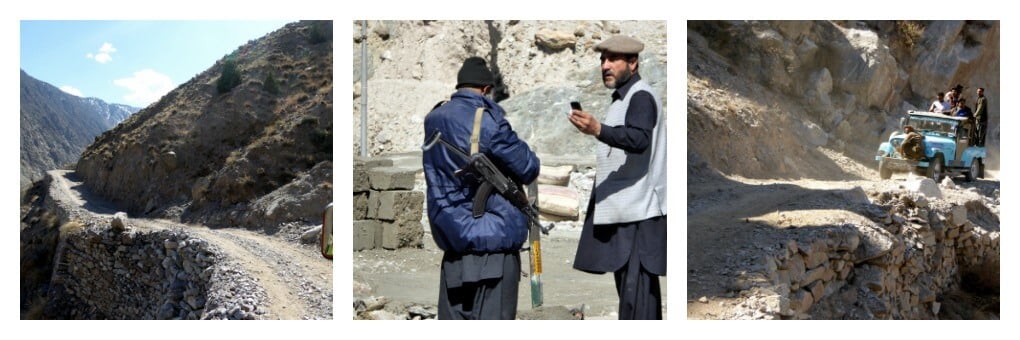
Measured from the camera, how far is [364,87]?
672 centimetres

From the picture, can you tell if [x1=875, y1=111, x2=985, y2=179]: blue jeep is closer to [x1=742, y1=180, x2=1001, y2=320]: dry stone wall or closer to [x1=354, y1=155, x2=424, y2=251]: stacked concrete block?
[x1=742, y1=180, x2=1001, y2=320]: dry stone wall

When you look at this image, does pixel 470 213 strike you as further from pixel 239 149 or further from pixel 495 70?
pixel 239 149

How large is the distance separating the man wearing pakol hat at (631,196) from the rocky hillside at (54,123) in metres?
4.75

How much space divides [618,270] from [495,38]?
2015 mm

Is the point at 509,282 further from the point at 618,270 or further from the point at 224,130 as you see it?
the point at 224,130

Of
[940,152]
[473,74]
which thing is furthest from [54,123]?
[940,152]

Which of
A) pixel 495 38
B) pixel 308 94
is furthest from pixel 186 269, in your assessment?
pixel 495 38

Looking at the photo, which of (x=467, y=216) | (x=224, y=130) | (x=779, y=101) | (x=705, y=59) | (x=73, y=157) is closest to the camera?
(x=467, y=216)

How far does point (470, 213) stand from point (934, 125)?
29.1 feet

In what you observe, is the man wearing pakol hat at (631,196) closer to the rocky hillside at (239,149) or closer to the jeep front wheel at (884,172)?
the rocky hillside at (239,149)

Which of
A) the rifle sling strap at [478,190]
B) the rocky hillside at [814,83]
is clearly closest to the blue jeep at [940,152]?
the rocky hillside at [814,83]

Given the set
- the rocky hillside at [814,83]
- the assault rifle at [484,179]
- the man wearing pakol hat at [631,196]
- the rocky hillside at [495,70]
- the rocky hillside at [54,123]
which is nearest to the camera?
the assault rifle at [484,179]

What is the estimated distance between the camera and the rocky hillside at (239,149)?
10.2 metres

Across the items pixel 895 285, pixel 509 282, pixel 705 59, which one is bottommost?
pixel 895 285
